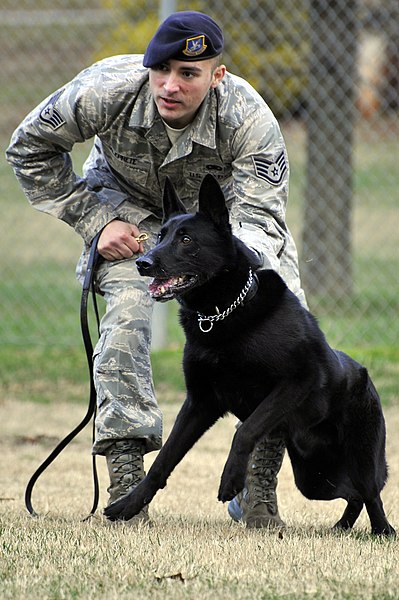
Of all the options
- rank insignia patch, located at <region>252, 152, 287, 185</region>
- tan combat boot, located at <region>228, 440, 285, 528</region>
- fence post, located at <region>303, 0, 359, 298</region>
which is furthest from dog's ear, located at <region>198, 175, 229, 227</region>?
fence post, located at <region>303, 0, 359, 298</region>

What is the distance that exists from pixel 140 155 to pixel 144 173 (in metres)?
0.07

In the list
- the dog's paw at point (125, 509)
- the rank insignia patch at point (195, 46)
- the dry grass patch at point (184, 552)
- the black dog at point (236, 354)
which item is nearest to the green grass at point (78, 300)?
the dry grass patch at point (184, 552)

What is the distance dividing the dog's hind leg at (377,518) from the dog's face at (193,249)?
1113 mm

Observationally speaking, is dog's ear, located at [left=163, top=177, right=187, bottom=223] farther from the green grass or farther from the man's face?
the green grass

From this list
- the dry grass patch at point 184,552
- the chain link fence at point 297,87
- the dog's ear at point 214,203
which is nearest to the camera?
the dry grass patch at point 184,552

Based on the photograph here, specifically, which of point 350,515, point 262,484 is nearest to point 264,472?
point 262,484

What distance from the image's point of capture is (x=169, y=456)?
388cm

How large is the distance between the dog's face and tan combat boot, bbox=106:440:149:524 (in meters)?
0.90

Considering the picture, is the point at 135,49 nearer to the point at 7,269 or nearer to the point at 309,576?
the point at 7,269

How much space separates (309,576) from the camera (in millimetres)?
3082

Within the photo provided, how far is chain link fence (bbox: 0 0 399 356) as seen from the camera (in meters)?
8.85

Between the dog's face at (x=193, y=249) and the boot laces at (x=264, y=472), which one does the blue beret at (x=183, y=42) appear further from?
the boot laces at (x=264, y=472)

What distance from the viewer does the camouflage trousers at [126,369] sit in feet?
13.8

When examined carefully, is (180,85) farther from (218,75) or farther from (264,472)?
(264,472)
